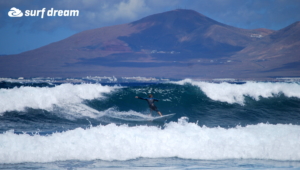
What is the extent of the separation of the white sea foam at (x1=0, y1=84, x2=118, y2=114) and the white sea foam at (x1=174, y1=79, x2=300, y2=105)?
19.7 ft

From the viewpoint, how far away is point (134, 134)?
7926mm

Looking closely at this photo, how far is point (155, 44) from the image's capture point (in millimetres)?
56000

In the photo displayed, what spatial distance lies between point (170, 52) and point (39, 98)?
1718 inches

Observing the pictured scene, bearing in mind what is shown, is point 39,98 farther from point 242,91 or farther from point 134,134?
point 242,91

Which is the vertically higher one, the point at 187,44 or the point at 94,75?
the point at 187,44

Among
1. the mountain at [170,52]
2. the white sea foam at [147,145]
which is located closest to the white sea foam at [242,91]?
the white sea foam at [147,145]

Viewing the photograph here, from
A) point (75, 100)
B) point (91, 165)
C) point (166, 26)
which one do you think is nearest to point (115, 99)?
point (75, 100)

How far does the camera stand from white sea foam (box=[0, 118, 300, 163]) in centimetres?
698

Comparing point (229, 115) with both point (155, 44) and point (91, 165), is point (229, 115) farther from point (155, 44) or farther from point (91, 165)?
point (155, 44)

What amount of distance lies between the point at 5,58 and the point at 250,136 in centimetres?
4137

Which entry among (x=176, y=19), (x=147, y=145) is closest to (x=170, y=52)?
(x=176, y=19)

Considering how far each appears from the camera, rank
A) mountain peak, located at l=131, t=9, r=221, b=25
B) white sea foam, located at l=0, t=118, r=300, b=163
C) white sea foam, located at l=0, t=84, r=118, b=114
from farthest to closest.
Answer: mountain peak, located at l=131, t=9, r=221, b=25 → white sea foam, located at l=0, t=84, r=118, b=114 → white sea foam, located at l=0, t=118, r=300, b=163

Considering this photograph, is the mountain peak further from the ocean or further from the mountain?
the ocean

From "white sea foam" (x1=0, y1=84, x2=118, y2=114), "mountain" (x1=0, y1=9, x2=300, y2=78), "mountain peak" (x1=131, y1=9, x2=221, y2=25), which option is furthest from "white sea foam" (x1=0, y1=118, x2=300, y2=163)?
"mountain peak" (x1=131, y1=9, x2=221, y2=25)
